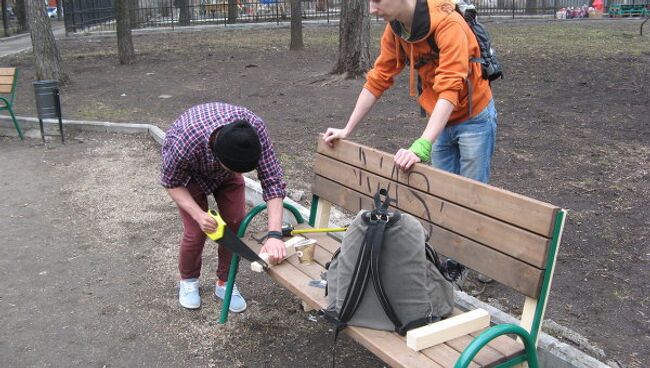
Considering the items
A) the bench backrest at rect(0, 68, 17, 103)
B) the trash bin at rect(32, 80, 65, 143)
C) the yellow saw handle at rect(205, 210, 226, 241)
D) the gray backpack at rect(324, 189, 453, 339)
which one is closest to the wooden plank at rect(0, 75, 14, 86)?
the bench backrest at rect(0, 68, 17, 103)

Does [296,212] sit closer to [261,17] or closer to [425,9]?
[425,9]

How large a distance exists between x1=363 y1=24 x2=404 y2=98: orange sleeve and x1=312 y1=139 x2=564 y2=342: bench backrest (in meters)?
0.34

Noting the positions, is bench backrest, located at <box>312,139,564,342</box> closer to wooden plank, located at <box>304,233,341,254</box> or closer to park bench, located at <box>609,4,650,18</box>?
wooden plank, located at <box>304,233,341,254</box>

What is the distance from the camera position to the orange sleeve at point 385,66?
3127mm

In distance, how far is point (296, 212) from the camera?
363 centimetres

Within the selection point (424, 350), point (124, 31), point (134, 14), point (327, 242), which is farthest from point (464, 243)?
point (134, 14)

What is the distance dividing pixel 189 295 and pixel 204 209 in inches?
21.3

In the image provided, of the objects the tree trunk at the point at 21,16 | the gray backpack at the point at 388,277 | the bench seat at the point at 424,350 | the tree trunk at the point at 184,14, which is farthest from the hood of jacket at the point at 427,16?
the tree trunk at the point at 21,16

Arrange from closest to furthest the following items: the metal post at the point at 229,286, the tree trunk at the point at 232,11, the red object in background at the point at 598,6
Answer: the metal post at the point at 229,286 → the tree trunk at the point at 232,11 → the red object in background at the point at 598,6

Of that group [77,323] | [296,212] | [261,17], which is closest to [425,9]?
[296,212]

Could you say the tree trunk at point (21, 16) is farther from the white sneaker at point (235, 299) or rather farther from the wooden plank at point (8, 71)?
the white sneaker at point (235, 299)

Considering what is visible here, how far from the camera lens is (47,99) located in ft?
24.0

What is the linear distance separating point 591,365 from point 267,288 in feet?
6.39

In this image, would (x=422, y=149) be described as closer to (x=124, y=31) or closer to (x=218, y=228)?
(x=218, y=228)
